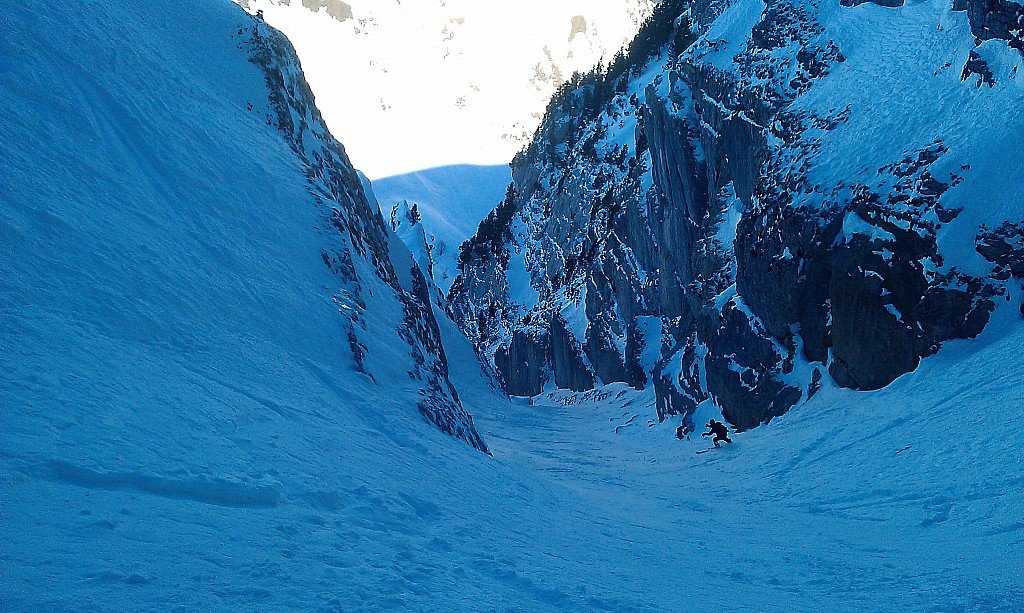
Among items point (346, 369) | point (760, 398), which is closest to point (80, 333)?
point (346, 369)

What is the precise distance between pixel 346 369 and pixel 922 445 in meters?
12.1

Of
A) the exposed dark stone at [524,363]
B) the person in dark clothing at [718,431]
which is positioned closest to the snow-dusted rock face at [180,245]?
the person in dark clothing at [718,431]

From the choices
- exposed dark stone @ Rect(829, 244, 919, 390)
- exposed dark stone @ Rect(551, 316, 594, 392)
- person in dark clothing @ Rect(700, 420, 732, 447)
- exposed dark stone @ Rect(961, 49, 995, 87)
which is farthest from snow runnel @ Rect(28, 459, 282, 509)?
exposed dark stone @ Rect(551, 316, 594, 392)

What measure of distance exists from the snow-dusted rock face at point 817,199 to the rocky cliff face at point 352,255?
11645 mm

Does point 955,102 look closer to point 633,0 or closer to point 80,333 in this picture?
point 80,333

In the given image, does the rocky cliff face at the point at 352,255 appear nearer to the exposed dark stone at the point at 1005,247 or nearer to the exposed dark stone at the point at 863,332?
the exposed dark stone at the point at 863,332

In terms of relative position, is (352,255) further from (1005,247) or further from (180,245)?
(1005,247)

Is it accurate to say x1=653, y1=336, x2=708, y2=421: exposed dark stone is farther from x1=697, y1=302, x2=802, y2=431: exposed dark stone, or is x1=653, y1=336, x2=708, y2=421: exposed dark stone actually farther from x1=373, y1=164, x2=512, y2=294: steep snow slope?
x1=373, y1=164, x2=512, y2=294: steep snow slope

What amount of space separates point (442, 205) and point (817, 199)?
11652 cm

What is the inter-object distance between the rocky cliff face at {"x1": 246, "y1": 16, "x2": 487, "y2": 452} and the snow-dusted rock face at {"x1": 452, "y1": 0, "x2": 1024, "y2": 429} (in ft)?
38.2

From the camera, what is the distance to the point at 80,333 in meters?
7.68

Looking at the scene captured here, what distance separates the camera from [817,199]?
2117cm

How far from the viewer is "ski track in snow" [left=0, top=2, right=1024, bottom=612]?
4.93m

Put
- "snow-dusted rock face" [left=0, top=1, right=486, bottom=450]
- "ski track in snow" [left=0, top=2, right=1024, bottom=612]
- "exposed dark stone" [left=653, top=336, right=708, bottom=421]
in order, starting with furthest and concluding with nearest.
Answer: "exposed dark stone" [left=653, top=336, right=708, bottom=421] < "snow-dusted rock face" [left=0, top=1, right=486, bottom=450] < "ski track in snow" [left=0, top=2, right=1024, bottom=612]
